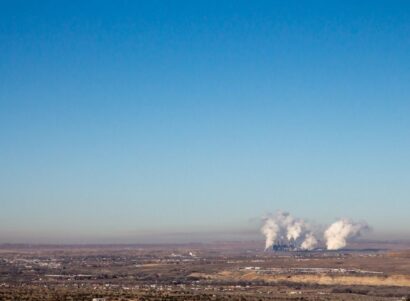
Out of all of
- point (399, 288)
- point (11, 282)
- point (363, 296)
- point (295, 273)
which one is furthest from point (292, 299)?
point (11, 282)

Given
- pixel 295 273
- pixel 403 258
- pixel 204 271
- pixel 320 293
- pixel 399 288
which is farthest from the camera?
pixel 403 258

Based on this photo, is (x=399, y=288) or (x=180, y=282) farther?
(x=180, y=282)

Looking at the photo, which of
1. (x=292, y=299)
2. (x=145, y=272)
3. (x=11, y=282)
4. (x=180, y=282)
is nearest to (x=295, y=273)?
(x=180, y=282)

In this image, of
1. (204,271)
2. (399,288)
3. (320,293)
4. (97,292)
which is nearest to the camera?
(97,292)

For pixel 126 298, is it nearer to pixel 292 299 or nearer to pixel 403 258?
pixel 292 299

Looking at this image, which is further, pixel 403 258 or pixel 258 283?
pixel 403 258

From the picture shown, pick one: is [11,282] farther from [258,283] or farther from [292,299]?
[292,299]

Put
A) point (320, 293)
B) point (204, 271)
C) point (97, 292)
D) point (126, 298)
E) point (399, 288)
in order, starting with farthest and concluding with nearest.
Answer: point (204, 271) → point (399, 288) → point (320, 293) → point (97, 292) → point (126, 298)

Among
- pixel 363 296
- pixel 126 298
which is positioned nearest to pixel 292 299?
pixel 363 296

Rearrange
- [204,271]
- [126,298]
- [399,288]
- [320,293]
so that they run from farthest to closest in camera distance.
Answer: [204,271]
[399,288]
[320,293]
[126,298]
